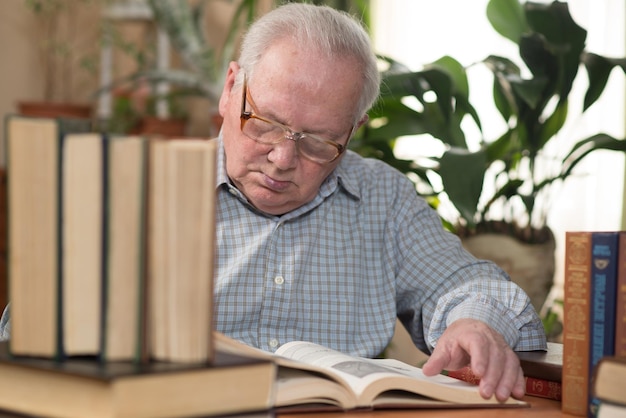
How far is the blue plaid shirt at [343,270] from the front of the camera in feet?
5.35

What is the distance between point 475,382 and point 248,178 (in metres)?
0.56

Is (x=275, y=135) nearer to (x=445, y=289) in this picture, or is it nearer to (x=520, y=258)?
(x=445, y=289)

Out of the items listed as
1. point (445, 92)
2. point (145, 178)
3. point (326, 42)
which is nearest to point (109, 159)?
point (145, 178)

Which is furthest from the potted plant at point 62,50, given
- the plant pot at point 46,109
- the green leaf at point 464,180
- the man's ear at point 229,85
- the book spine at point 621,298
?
the book spine at point 621,298

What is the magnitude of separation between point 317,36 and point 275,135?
0.18 meters

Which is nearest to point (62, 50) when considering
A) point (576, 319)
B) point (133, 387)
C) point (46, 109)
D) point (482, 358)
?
point (46, 109)

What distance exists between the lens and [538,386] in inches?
49.5

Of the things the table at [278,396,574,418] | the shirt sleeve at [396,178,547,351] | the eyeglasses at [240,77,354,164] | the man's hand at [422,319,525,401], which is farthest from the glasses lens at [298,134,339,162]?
the table at [278,396,574,418]

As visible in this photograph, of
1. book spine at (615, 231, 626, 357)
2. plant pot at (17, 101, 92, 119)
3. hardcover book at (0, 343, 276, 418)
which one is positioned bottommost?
hardcover book at (0, 343, 276, 418)

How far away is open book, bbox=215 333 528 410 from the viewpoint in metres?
1.02

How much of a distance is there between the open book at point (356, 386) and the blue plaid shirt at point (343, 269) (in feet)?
1.20

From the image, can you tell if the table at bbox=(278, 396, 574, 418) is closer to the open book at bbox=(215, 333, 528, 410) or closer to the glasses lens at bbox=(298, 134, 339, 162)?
the open book at bbox=(215, 333, 528, 410)

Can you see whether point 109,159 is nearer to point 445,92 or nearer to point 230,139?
point 230,139

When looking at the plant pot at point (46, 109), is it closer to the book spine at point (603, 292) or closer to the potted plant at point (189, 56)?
the potted plant at point (189, 56)
